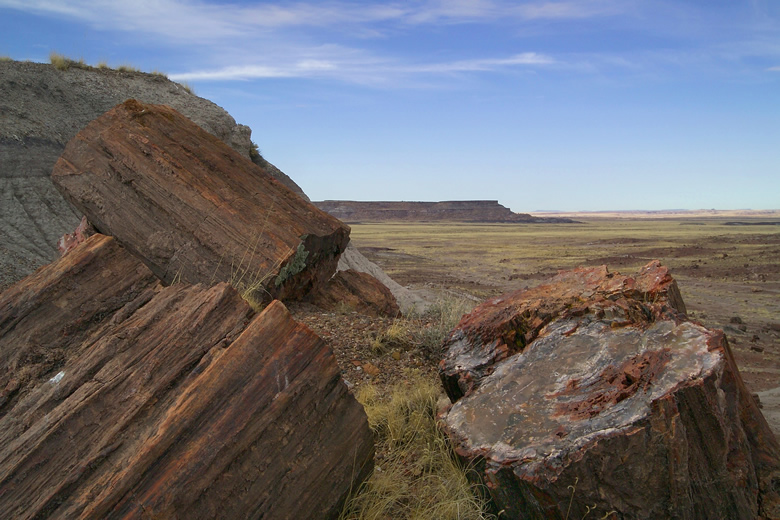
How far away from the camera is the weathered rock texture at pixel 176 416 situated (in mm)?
2846

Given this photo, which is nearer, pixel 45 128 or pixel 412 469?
pixel 412 469

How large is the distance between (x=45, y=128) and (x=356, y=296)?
1088 cm

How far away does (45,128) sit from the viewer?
14.0 meters

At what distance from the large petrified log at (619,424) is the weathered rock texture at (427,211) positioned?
106 m

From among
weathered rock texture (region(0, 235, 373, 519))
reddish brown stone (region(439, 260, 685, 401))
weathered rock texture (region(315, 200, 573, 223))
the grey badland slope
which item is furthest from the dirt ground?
weathered rock texture (region(315, 200, 573, 223))

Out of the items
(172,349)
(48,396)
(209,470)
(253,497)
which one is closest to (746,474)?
(253,497)

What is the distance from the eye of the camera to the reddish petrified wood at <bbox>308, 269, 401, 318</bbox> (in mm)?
7297

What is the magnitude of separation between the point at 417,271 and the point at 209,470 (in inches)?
908

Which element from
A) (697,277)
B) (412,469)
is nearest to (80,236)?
(412,469)

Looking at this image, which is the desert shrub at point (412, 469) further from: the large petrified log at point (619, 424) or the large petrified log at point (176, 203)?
the large petrified log at point (176, 203)

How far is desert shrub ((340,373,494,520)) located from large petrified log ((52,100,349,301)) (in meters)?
1.72

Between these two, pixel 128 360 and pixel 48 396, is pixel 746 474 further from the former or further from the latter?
pixel 48 396

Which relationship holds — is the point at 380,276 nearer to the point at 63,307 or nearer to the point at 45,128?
the point at 45,128

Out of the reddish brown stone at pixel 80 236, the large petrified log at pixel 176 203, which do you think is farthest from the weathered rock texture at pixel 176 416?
the reddish brown stone at pixel 80 236
